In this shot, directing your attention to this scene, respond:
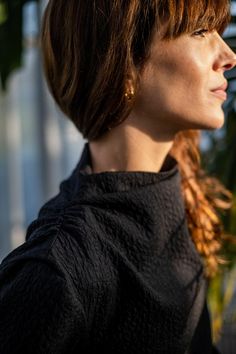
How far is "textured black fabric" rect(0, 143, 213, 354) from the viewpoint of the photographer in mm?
708

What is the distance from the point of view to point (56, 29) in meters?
0.91

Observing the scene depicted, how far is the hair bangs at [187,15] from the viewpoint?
844mm

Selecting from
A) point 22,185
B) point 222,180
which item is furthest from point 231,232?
point 22,185

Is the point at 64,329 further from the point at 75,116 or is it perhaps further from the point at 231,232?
the point at 231,232

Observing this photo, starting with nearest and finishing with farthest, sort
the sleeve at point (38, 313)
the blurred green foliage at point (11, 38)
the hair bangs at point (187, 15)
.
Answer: the sleeve at point (38, 313), the hair bangs at point (187, 15), the blurred green foliage at point (11, 38)

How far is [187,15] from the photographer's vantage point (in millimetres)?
851

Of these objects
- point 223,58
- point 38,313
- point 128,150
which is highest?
point 223,58

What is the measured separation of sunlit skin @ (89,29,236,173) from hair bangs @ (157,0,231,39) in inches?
0.5

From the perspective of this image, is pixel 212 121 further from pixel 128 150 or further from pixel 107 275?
pixel 107 275

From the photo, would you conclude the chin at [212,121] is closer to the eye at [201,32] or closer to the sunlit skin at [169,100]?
the sunlit skin at [169,100]

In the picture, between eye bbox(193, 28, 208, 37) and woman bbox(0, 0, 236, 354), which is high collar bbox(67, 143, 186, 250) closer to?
woman bbox(0, 0, 236, 354)

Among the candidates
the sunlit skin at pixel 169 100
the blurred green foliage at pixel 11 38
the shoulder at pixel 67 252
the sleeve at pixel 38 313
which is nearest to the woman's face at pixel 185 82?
the sunlit skin at pixel 169 100

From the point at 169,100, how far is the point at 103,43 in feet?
0.41

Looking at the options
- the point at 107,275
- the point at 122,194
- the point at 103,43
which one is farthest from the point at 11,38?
the point at 107,275
